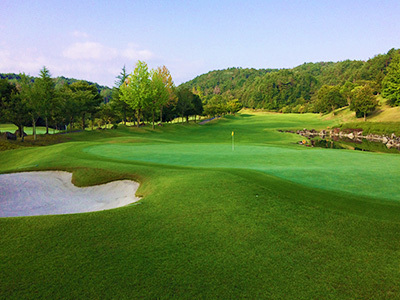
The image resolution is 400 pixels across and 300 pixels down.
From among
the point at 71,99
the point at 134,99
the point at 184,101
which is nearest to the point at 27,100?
the point at 71,99

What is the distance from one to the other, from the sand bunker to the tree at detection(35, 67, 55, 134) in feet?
69.3

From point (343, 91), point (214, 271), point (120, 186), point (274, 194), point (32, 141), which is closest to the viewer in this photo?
point (214, 271)

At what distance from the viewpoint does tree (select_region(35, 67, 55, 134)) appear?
28594 millimetres

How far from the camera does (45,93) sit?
29375 millimetres

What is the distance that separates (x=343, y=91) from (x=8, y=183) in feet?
309

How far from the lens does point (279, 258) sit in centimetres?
372

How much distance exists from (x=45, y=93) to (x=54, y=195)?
984 inches

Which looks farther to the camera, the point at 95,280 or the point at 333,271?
the point at 333,271

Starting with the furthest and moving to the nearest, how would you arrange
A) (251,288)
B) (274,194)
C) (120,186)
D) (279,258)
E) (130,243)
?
(120,186) → (274,194) → (130,243) → (279,258) → (251,288)

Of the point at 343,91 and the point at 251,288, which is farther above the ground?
the point at 343,91

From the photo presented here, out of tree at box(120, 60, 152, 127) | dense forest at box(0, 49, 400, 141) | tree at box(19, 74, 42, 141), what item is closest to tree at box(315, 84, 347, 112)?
dense forest at box(0, 49, 400, 141)

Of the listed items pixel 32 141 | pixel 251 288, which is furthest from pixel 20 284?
pixel 32 141

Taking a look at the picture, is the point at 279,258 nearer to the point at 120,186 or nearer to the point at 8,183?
the point at 120,186

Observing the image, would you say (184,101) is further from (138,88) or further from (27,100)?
(27,100)
